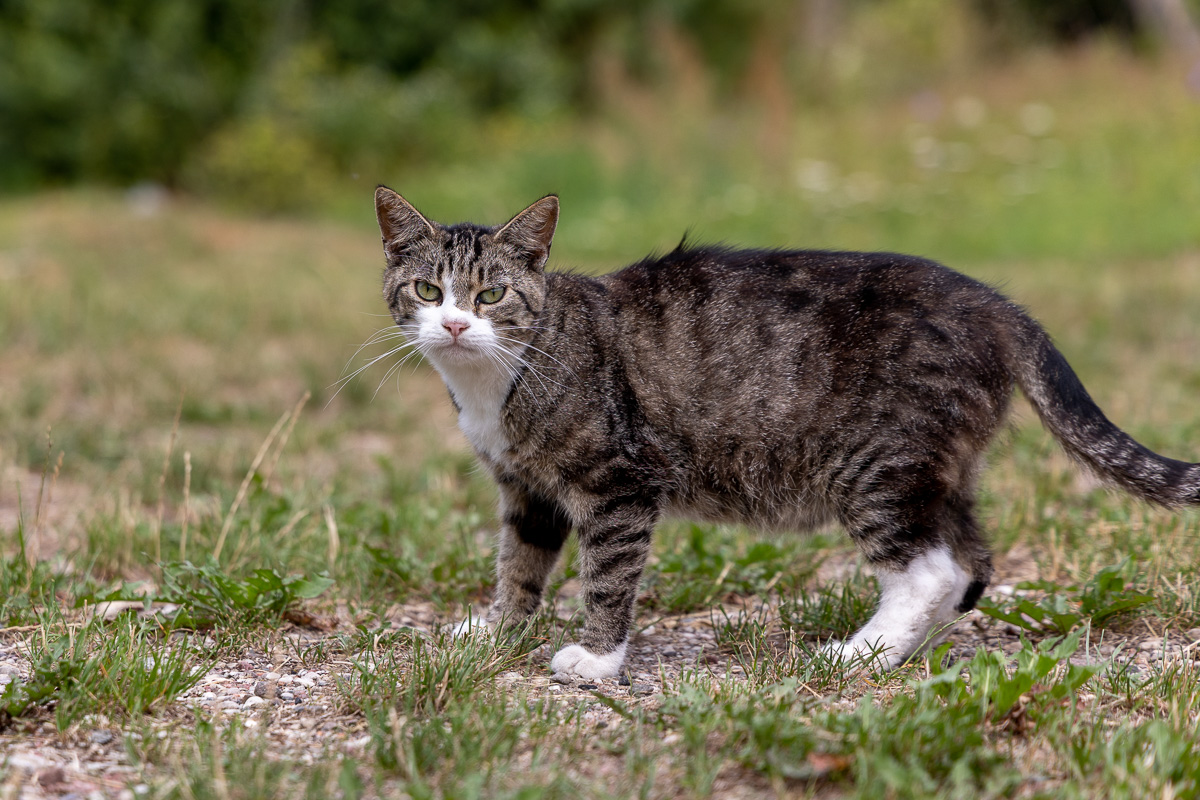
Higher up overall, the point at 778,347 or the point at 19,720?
the point at 778,347

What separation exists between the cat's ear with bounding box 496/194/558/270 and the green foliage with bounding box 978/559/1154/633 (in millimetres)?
1647

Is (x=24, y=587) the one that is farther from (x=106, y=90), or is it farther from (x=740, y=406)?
(x=106, y=90)

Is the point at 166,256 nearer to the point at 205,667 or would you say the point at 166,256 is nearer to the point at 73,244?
the point at 73,244

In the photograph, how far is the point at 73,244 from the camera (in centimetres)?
1026

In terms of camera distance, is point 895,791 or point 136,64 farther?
point 136,64

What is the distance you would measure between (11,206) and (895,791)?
13.6m

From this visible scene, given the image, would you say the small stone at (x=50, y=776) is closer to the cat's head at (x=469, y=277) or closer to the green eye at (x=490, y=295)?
the cat's head at (x=469, y=277)

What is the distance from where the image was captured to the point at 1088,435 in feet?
10.1

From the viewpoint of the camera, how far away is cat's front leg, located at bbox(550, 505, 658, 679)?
9.93 feet

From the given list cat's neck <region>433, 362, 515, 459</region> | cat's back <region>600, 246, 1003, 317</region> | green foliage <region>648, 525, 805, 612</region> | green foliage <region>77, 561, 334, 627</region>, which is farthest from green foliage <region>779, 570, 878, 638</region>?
green foliage <region>77, 561, 334, 627</region>

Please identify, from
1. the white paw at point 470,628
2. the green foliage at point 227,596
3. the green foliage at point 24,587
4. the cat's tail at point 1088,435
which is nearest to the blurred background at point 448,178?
the green foliage at point 24,587

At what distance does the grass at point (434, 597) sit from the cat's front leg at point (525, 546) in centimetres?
15

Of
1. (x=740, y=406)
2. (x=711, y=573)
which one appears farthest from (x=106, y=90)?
(x=740, y=406)

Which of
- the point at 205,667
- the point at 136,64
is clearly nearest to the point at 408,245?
the point at 205,667
